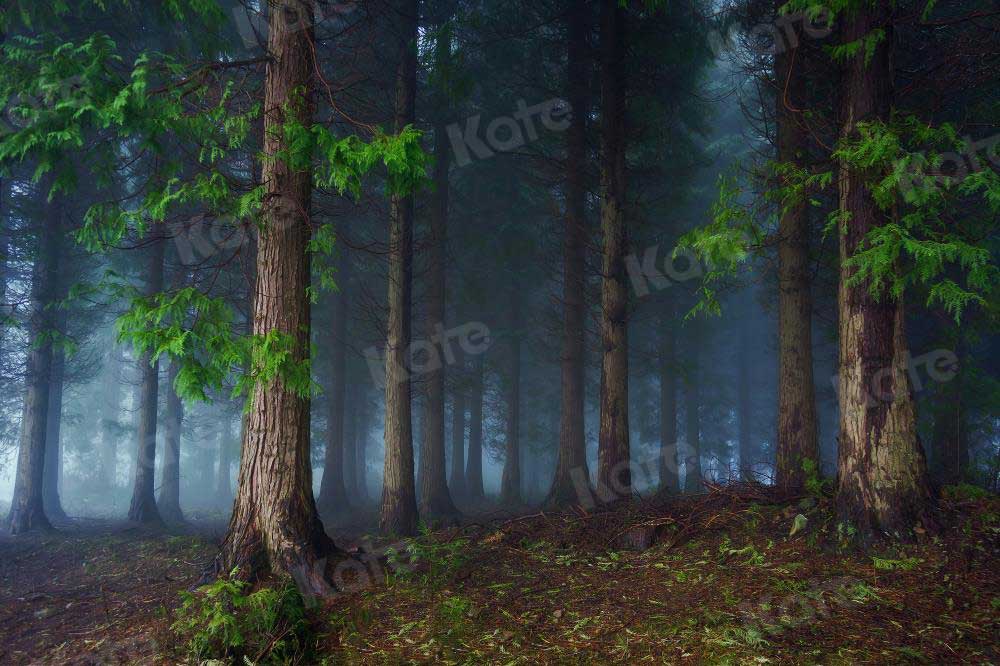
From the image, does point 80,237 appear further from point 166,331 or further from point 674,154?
point 674,154

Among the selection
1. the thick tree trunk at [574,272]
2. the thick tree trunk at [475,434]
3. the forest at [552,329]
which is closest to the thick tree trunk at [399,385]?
the forest at [552,329]

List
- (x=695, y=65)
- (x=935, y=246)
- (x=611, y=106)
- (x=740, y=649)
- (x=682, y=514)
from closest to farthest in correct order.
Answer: (x=740, y=649) < (x=935, y=246) < (x=682, y=514) < (x=611, y=106) < (x=695, y=65)

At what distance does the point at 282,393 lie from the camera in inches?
240

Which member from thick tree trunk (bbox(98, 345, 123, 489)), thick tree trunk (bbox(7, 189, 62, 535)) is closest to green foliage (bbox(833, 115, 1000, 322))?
thick tree trunk (bbox(7, 189, 62, 535))

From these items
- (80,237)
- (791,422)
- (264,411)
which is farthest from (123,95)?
(791,422)

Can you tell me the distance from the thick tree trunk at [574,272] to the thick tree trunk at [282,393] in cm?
614

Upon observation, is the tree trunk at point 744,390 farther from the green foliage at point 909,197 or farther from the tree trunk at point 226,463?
the tree trunk at point 226,463

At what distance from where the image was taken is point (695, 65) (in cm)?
1288

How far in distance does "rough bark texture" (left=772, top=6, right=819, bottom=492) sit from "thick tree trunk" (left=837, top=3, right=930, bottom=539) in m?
2.13

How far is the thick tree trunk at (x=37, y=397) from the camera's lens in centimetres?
1355

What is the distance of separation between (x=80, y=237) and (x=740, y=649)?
24.2ft

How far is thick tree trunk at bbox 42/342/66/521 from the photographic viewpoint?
16739mm

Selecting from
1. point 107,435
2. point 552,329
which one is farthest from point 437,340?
point 107,435

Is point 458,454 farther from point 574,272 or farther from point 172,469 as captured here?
point 574,272
